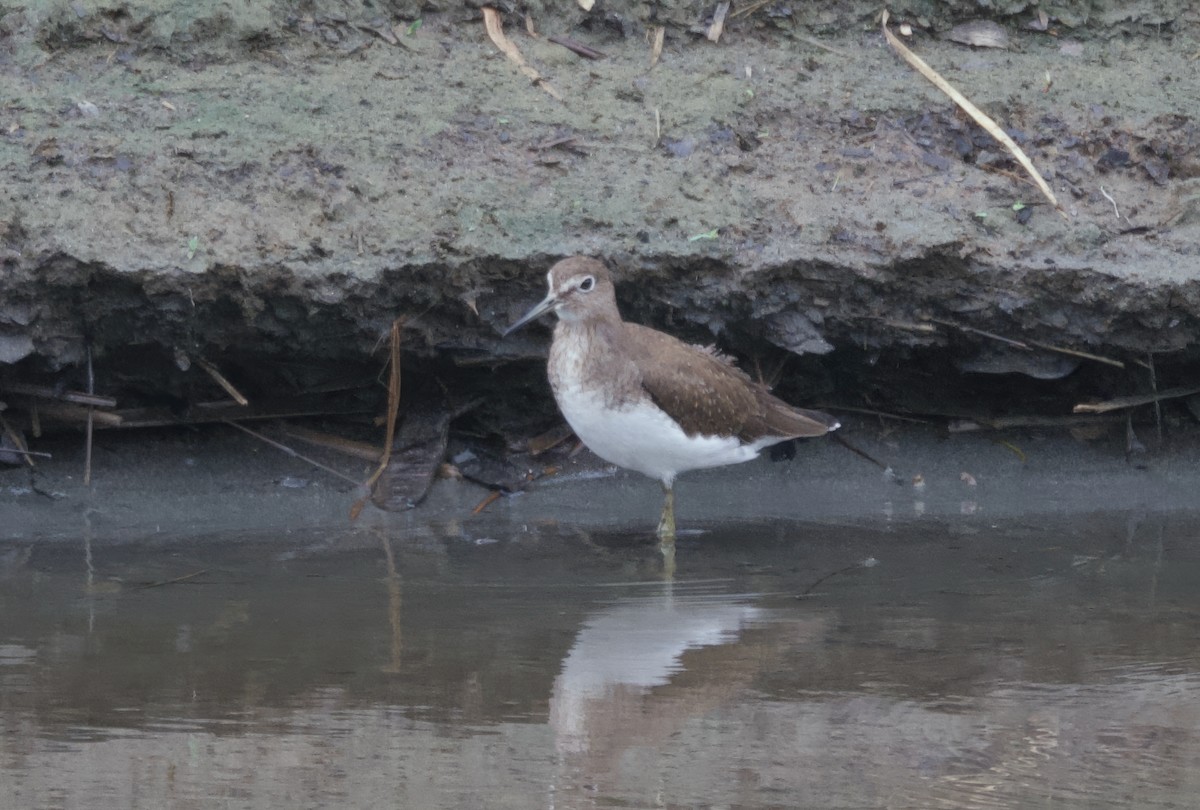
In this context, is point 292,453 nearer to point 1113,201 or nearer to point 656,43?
point 656,43

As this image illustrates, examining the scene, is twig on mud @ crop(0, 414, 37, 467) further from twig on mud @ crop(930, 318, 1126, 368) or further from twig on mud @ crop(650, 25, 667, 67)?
twig on mud @ crop(930, 318, 1126, 368)

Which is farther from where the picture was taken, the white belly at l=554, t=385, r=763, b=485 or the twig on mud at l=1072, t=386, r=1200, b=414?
the twig on mud at l=1072, t=386, r=1200, b=414

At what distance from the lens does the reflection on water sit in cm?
374

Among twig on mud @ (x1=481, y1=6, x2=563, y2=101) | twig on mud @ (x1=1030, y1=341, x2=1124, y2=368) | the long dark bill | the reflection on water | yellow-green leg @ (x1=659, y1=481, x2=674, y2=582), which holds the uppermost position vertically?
twig on mud @ (x1=481, y1=6, x2=563, y2=101)

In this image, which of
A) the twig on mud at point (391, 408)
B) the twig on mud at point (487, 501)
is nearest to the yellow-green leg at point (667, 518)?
the twig on mud at point (487, 501)

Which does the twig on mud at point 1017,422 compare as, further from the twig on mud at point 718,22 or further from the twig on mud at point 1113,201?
the twig on mud at point 718,22

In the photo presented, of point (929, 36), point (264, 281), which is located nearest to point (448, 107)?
point (264, 281)

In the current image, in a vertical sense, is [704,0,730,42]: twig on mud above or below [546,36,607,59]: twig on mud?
above

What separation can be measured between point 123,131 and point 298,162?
79cm

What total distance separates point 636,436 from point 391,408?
121 centimetres

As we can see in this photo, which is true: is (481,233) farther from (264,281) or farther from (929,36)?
(929,36)

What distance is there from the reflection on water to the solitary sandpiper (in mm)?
376

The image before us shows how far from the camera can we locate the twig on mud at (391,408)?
634cm

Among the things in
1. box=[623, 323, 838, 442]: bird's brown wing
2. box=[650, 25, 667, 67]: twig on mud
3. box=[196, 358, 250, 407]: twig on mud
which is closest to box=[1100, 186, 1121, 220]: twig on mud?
box=[623, 323, 838, 442]: bird's brown wing
